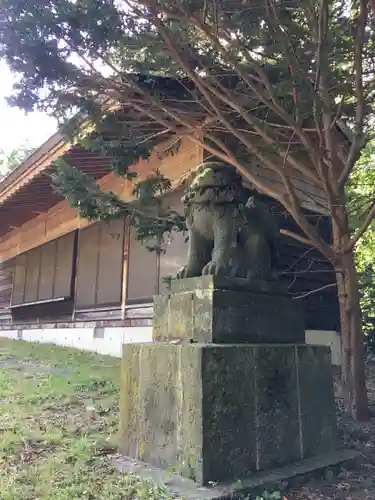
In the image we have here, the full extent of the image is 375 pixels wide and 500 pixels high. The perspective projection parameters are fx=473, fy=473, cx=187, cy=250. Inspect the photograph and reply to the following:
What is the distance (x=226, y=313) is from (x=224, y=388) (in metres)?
0.57

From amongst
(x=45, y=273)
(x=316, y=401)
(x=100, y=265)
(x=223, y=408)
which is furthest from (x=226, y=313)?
(x=45, y=273)

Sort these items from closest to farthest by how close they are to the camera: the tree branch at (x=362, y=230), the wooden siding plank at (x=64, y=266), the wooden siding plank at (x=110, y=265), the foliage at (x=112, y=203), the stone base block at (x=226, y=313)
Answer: the stone base block at (x=226, y=313) < the tree branch at (x=362, y=230) < the foliage at (x=112, y=203) < the wooden siding plank at (x=110, y=265) < the wooden siding plank at (x=64, y=266)

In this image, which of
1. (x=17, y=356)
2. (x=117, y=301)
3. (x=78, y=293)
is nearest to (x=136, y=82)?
(x=117, y=301)

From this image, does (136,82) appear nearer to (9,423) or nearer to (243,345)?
(243,345)

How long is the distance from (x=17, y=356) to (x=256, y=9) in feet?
22.1

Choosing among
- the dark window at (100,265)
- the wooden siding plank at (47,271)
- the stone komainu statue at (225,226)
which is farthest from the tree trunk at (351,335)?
the wooden siding plank at (47,271)

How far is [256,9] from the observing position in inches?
151

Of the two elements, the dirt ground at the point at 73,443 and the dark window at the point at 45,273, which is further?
the dark window at the point at 45,273

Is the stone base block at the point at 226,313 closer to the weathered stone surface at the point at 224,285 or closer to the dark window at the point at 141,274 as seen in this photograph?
the weathered stone surface at the point at 224,285

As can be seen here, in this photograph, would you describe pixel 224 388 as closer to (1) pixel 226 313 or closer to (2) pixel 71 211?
(1) pixel 226 313

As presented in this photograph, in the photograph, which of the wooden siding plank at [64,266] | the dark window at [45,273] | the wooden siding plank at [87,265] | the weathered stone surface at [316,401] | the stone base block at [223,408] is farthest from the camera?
the dark window at [45,273]

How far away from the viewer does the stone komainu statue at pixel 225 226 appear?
3803 millimetres

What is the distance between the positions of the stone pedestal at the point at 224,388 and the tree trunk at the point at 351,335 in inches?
36.4

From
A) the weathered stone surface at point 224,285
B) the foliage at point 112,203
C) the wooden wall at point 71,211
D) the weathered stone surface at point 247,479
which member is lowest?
the weathered stone surface at point 247,479
